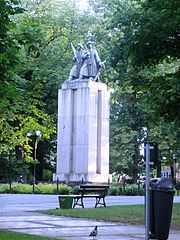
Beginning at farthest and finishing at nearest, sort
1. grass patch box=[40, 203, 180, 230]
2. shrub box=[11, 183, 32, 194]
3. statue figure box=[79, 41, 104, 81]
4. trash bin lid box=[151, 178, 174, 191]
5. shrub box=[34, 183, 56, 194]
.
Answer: statue figure box=[79, 41, 104, 81] → shrub box=[11, 183, 32, 194] → shrub box=[34, 183, 56, 194] → grass patch box=[40, 203, 180, 230] → trash bin lid box=[151, 178, 174, 191]

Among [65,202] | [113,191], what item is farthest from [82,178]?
[65,202]

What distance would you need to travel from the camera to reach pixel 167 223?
1210cm

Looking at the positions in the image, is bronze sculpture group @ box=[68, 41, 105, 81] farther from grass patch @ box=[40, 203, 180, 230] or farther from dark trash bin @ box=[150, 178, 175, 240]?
dark trash bin @ box=[150, 178, 175, 240]

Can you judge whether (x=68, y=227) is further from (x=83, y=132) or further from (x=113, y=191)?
(x=83, y=132)

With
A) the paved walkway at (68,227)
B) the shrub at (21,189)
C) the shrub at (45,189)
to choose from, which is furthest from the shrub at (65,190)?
the paved walkway at (68,227)

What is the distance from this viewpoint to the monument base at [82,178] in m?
37.0

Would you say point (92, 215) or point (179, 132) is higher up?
point (179, 132)

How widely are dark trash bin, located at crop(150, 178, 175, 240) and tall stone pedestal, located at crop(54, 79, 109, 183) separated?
2466 cm

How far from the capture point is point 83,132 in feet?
125

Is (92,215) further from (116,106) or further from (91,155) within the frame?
(116,106)

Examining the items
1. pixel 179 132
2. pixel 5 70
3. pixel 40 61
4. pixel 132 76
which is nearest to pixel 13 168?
pixel 40 61

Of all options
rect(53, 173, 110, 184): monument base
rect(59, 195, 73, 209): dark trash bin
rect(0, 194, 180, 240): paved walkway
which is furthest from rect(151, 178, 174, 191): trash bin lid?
rect(53, 173, 110, 184): monument base

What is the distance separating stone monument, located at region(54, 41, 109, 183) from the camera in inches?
1483

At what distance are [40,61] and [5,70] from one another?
3898 cm
